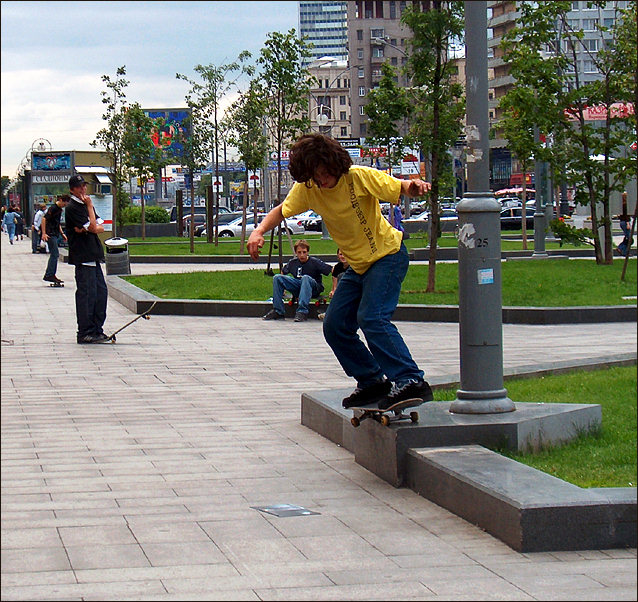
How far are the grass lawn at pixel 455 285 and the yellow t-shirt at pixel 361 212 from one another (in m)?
8.91

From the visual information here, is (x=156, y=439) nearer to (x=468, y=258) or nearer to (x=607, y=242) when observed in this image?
(x=468, y=258)

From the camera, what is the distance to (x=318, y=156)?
243 inches

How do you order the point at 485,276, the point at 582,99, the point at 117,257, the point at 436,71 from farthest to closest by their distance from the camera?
the point at 117,257, the point at 582,99, the point at 436,71, the point at 485,276

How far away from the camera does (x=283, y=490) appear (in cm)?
608

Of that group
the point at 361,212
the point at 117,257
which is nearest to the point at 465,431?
the point at 361,212

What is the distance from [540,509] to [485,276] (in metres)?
2.13

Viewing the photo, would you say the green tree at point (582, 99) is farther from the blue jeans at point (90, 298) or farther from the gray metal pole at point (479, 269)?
the gray metal pole at point (479, 269)

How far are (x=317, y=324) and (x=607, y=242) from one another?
11.0 m

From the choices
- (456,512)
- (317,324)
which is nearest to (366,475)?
(456,512)

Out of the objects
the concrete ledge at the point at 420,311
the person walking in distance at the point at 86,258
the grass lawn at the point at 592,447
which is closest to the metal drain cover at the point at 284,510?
the grass lawn at the point at 592,447

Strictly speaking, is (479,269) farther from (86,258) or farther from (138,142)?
(138,142)

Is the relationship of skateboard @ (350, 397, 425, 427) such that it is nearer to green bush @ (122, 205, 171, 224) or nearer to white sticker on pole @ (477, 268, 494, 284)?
white sticker on pole @ (477, 268, 494, 284)

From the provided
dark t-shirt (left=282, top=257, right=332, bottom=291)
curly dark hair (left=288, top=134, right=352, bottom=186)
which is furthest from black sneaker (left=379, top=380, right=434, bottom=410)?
dark t-shirt (left=282, top=257, right=332, bottom=291)

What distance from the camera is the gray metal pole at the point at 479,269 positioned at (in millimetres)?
6590
